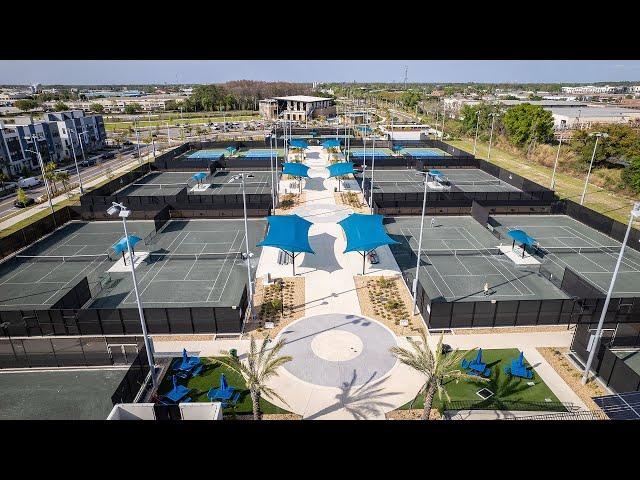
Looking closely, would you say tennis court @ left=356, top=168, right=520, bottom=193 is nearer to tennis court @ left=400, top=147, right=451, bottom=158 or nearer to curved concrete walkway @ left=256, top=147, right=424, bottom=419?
tennis court @ left=400, top=147, right=451, bottom=158

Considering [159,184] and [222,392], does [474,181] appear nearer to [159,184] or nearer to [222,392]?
[159,184]

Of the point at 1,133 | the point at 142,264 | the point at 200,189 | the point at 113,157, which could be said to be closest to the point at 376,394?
the point at 142,264

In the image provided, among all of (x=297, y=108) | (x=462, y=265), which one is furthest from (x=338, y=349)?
(x=297, y=108)

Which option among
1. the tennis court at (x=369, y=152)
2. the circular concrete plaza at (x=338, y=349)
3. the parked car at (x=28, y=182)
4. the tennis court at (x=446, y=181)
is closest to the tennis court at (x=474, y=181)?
the tennis court at (x=446, y=181)

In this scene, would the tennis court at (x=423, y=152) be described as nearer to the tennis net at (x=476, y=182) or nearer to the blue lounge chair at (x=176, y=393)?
the tennis net at (x=476, y=182)

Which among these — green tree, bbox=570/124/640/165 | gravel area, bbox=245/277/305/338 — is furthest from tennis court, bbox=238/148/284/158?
green tree, bbox=570/124/640/165
